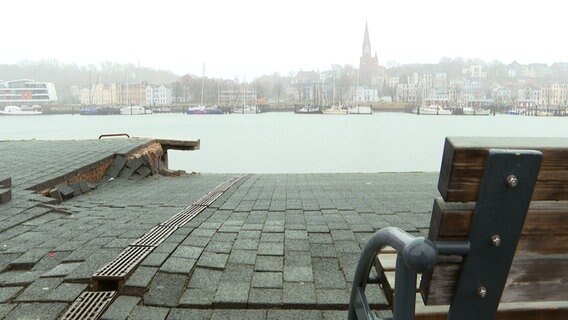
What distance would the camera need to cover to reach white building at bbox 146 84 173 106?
115 metres

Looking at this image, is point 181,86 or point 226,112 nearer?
point 226,112

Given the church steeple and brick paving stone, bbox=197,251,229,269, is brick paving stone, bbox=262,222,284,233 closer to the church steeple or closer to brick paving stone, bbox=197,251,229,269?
brick paving stone, bbox=197,251,229,269

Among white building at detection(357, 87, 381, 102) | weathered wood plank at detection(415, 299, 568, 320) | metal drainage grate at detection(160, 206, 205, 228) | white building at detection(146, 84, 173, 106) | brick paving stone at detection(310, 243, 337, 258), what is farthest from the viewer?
white building at detection(357, 87, 381, 102)

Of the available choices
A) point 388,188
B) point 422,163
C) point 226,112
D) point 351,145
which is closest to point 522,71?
point 226,112

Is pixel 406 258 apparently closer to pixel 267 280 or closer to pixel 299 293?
pixel 299 293

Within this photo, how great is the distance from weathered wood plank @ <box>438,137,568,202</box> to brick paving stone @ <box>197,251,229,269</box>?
7.83ft

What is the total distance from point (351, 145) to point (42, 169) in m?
32.4

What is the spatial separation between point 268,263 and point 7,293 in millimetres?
1649

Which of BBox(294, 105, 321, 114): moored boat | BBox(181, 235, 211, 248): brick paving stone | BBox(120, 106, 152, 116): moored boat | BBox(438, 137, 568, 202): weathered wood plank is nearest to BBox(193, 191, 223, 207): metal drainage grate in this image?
BBox(181, 235, 211, 248): brick paving stone

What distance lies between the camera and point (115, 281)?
3164 millimetres

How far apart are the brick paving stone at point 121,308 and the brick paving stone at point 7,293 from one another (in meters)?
0.66

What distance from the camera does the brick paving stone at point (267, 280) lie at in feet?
10.7

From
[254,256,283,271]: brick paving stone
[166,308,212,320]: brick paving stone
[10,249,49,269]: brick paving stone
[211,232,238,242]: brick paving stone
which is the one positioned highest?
[254,256,283,271]: brick paving stone

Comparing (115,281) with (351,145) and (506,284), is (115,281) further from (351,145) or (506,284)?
(351,145)
